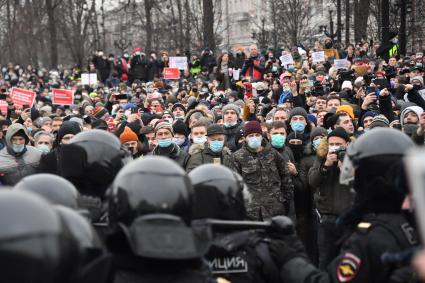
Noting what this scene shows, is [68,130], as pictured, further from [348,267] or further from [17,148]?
[348,267]

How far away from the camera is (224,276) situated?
383 cm

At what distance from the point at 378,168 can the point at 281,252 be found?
646 mm

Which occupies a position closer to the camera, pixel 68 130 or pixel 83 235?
pixel 83 235

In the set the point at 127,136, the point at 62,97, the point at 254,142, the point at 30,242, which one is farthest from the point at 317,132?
the point at 62,97

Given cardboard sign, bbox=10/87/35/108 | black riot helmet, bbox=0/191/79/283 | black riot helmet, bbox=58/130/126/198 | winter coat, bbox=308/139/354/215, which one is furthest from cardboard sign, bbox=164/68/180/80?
black riot helmet, bbox=0/191/79/283

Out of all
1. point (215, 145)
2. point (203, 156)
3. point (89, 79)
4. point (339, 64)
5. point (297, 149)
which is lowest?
point (297, 149)

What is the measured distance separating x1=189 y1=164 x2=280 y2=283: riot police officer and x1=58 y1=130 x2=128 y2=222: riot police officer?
1.70 ft

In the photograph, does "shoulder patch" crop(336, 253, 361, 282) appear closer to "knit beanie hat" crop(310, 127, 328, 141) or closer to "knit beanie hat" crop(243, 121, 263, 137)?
"knit beanie hat" crop(243, 121, 263, 137)

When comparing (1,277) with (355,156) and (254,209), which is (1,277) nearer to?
(355,156)

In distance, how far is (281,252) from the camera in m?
3.82

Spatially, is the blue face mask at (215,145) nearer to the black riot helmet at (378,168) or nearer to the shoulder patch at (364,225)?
the black riot helmet at (378,168)

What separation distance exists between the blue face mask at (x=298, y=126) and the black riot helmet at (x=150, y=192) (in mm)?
6431

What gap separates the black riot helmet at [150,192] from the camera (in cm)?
315

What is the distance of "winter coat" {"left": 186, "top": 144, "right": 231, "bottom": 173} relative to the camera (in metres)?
8.21
